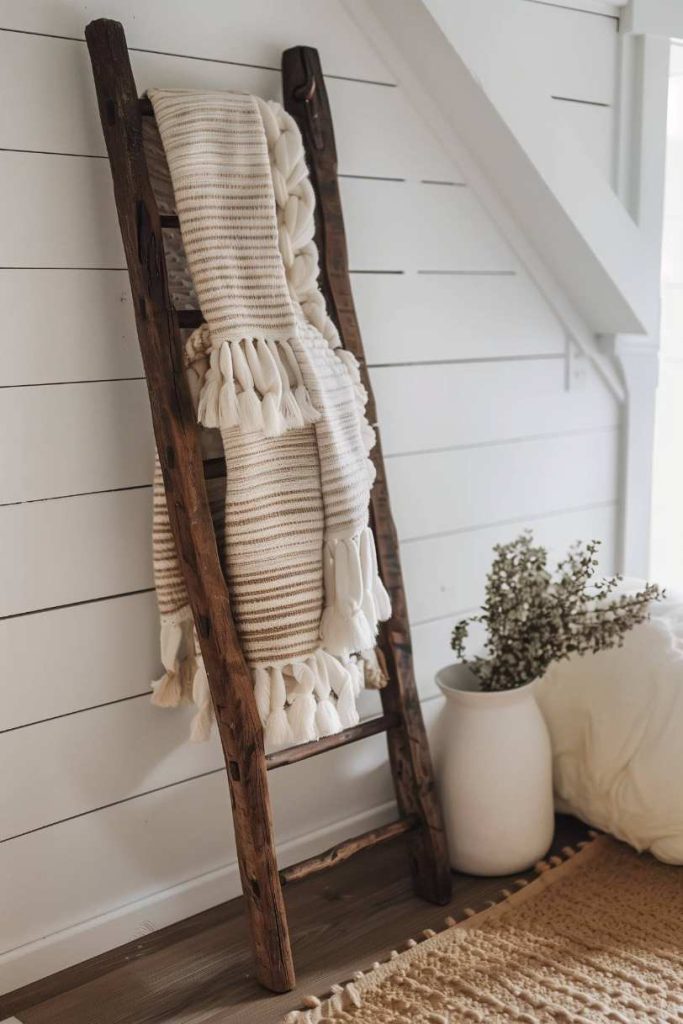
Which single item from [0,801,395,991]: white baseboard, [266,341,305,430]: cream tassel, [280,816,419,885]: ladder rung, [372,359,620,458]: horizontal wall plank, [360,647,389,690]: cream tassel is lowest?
[0,801,395,991]: white baseboard

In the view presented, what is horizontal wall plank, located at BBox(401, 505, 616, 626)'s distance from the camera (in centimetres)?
192

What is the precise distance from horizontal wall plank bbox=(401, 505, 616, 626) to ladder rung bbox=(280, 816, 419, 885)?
348 millimetres

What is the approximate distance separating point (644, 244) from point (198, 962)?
160cm

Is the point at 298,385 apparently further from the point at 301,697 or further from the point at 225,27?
the point at 225,27

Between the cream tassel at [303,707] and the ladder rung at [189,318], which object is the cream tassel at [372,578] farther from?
the ladder rung at [189,318]

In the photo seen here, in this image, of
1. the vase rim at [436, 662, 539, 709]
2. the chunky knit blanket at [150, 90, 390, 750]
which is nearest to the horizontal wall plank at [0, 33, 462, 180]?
the chunky knit blanket at [150, 90, 390, 750]

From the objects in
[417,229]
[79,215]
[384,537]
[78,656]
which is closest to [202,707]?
[78,656]

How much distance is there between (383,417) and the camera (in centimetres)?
182

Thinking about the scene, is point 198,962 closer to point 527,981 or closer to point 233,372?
point 527,981

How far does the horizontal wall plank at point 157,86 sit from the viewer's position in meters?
1.39

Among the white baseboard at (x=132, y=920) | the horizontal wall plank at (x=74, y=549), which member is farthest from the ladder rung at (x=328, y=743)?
the horizontal wall plank at (x=74, y=549)

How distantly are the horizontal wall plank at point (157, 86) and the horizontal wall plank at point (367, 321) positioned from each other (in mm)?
189

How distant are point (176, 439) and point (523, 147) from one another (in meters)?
0.90

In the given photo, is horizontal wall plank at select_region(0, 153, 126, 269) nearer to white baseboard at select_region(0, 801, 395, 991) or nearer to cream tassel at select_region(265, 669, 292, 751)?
cream tassel at select_region(265, 669, 292, 751)
